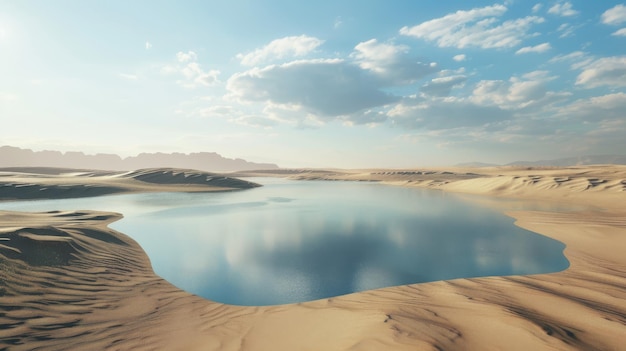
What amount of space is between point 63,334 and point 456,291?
9.02 metres

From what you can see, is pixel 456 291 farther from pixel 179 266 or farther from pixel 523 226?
pixel 523 226

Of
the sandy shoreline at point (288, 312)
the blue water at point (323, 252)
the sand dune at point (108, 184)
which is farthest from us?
the sand dune at point (108, 184)

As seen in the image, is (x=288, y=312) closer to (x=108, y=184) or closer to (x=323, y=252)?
(x=323, y=252)

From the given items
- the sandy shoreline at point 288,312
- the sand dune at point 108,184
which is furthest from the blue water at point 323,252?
the sand dune at point 108,184

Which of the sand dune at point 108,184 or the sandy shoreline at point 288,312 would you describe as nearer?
the sandy shoreline at point 288,312

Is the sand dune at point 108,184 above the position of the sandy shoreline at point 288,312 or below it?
above

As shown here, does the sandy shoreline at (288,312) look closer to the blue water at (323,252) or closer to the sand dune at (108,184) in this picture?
the blue water at (323,252)

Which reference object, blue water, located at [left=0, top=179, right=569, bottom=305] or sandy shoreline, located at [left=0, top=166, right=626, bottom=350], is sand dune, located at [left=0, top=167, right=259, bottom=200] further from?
sandy shoreline, located at [left=0, top=166, right=626, bottom=350]

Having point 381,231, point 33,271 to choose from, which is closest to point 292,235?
point 381,231

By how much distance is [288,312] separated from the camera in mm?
6766

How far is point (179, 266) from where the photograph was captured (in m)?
10.6

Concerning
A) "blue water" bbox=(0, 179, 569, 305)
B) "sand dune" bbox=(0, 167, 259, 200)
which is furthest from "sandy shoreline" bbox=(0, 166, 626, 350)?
"sand dune" bbox=(0, 167, 259, 200)

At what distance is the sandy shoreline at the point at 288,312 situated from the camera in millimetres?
4961

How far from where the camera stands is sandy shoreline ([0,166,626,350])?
16.3 feet
